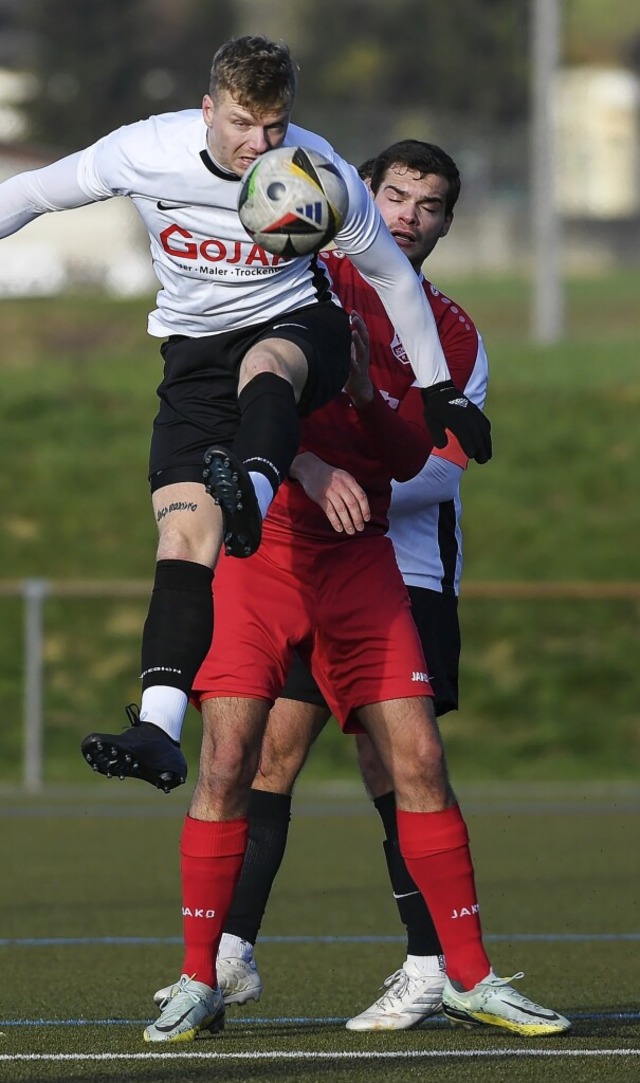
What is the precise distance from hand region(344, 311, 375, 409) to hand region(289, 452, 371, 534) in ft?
0.77

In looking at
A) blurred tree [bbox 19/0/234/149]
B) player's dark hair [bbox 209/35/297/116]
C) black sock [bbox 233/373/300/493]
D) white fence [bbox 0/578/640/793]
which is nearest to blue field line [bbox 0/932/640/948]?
black sock [bbox 233/373/300/493]

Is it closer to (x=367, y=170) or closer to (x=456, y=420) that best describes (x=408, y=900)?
(x=456, y=420)

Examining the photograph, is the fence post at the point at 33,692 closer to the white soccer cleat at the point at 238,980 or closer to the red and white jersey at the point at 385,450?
the red and white jersey at the point at 385,450

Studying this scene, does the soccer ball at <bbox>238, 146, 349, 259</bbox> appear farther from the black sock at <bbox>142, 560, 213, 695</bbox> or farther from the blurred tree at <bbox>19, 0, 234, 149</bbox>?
the blurred tree at <bbox>19, 0, 234, 149</bbox>

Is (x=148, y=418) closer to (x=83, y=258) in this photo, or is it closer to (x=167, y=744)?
(x=83, y=258)

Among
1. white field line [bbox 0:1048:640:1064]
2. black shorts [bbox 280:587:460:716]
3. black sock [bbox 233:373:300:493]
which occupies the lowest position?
white field line [bbox 0:1048:640:1064]

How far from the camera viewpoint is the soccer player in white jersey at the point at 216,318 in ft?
17.2

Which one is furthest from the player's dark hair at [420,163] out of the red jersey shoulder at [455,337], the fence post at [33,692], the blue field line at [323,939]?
the fence post at [33,692]

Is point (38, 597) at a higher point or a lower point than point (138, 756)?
higher

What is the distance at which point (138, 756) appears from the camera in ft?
16.2

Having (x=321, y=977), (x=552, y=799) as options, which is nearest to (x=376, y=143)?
(x=552, y=799)

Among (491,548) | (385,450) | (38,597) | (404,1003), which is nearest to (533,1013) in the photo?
(404,1003)

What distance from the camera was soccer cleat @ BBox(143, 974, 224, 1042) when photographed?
17.7ft

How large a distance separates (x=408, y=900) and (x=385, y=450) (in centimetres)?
136
